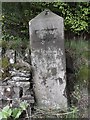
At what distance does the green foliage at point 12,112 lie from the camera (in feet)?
13.1

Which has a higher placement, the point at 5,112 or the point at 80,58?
the point at 80,58

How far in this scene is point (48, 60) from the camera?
446 centimetres

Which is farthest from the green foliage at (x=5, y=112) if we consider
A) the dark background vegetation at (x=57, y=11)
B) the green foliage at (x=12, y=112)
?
the dark background vegetation at (x=57, y=11)

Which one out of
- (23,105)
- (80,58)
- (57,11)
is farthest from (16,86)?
(57,11)

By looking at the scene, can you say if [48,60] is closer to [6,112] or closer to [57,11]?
[6,112]

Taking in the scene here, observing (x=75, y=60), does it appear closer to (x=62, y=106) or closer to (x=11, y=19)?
(x=62, y=106)

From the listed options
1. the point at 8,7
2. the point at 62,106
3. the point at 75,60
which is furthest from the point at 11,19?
the point at 62,106

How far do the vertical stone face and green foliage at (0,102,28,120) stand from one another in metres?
0.38

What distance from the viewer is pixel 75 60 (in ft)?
16.5

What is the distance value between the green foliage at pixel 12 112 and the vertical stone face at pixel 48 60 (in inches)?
14.9

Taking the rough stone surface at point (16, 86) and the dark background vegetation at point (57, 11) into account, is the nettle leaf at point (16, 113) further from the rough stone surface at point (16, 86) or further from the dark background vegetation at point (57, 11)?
the dark background vegetation at point (57, 11)

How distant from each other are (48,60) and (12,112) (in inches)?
38.3

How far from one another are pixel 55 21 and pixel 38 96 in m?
1.20

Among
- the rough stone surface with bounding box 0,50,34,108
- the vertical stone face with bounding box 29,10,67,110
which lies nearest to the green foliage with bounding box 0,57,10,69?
the rough stone surface with bounding box 0,50,34,108
